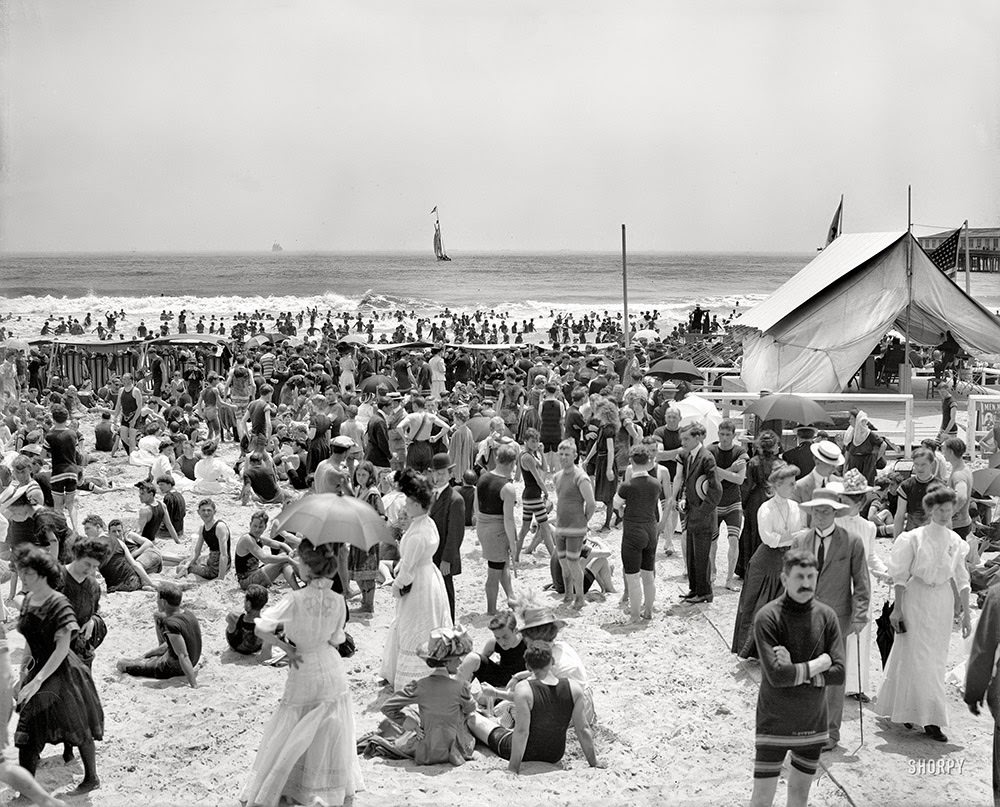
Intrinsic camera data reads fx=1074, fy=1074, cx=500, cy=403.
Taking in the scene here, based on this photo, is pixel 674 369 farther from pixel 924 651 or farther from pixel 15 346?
pixel 15 346

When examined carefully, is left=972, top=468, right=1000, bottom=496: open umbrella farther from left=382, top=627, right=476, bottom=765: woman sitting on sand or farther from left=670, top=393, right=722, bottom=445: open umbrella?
left=382, top=627, right=476, bottom=765: woman sitting on sand

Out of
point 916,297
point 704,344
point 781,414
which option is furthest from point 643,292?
point 781,414

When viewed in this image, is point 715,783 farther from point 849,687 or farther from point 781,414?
point 781,414

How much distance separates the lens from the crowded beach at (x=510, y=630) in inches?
185

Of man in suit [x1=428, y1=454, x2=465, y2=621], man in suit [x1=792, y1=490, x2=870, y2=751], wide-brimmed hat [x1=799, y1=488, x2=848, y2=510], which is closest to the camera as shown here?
wide-brimmed hat [x1=799, y1=488, x2=848, y2=510]

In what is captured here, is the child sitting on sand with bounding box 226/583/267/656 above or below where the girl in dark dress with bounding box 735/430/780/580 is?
below

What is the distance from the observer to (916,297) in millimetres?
16594

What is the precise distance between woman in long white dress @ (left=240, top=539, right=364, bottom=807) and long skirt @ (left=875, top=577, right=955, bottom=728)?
2.94 meters

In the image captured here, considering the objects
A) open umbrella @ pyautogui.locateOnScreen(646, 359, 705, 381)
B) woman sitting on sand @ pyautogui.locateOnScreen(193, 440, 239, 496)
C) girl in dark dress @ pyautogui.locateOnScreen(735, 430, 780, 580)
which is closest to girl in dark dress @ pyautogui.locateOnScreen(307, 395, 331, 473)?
woman sitting on sand @ pyautogui.locateOnScreen(193, 440, 239, 496)

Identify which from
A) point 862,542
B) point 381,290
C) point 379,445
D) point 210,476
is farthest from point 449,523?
point 381,290

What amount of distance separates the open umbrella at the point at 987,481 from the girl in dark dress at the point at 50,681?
6382mm

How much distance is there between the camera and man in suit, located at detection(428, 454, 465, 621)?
6805 millimetres

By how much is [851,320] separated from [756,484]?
952cm

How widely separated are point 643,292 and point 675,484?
8227 centimetres
